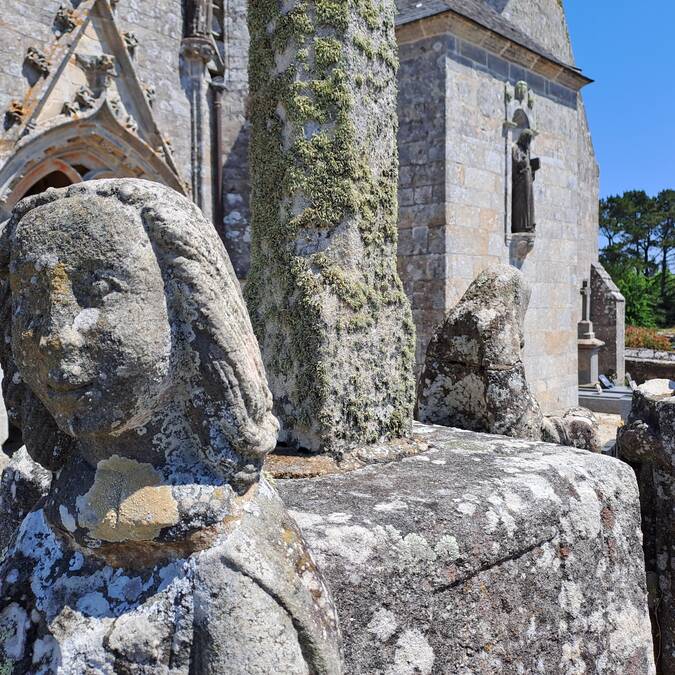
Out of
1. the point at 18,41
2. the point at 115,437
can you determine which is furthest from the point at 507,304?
the point at 18,41

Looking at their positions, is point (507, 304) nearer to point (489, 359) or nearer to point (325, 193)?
point (489, 359)

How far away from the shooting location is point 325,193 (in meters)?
2.36

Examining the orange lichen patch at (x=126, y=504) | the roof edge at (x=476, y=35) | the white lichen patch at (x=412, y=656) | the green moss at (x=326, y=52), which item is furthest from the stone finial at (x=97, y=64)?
the white lichen patch at (x=412, y=656)

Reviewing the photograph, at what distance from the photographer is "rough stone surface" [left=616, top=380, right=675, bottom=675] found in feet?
9.40

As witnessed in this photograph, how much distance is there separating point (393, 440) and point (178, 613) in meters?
1.44

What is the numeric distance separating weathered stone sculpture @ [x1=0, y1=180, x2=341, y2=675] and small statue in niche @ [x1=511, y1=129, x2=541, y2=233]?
696 centimetres

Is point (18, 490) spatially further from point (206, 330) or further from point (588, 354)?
point (588, 354)

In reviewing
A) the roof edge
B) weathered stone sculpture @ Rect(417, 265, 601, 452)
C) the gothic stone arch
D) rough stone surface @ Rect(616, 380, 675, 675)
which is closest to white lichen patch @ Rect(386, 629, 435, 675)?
weathered stone sculpture @ Rect(417, 265, 601, 452)

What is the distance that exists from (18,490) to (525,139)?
7.12 m

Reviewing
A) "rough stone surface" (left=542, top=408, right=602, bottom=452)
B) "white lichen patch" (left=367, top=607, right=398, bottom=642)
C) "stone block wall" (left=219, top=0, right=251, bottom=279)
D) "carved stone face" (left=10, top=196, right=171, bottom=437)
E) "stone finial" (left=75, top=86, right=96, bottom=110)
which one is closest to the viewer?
"carved stone face" (left=10, top=196, right=171, bottom=437)

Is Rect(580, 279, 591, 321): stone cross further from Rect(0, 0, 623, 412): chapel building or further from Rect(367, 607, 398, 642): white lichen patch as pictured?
Rect(367, 607, 398, 642): white lichen patch

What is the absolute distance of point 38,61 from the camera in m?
6.63

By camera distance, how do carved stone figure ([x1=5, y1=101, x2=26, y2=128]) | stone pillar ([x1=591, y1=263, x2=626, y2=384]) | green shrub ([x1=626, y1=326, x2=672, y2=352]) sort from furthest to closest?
green shrub ([x1=626, y1=326, x2=672, y2=352]) → stone pillar ([x1=591, y1=263, x2=626, y2=384]) → carved stone figure ([x1=5, y1=101, x2=26, y2=128])

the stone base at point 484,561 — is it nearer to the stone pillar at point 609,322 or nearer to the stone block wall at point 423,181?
the stone block wall at point 423,181
